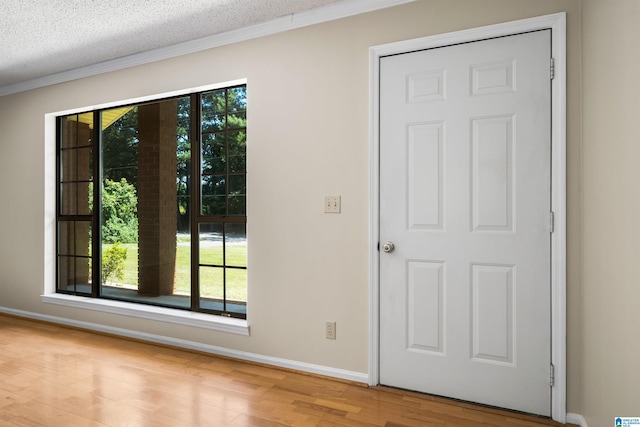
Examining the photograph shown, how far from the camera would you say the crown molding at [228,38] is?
8.53 ft

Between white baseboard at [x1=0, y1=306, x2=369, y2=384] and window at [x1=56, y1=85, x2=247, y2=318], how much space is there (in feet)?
0.95

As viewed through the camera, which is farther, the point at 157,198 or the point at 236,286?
the point at 157,198

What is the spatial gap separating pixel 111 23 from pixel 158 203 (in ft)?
4.98

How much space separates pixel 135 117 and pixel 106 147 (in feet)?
1.65

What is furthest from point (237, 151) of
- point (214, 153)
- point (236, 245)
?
point (236, 245)

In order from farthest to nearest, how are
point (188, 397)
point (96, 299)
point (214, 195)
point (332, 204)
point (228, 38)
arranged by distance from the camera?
point (96, 299) < point (214, 195) < point (228, 38) < point (332, 204) < point (188, 397)

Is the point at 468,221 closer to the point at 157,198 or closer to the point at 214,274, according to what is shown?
the point at 214,274

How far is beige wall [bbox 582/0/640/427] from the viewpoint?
4.53ft

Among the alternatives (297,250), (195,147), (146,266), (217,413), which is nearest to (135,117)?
(195,147)

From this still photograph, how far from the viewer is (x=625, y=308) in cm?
145

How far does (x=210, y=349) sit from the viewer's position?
317cm

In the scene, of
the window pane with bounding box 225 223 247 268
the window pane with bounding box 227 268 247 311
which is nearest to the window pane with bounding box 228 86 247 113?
the window pane with bounding box 225 223 247 268

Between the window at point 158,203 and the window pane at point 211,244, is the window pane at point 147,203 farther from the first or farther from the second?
the window pane at point 211,244

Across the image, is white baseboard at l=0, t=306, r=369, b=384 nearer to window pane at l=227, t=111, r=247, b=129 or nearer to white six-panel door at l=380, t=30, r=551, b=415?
white six-panel door at l=380, t=30, r=551, b=415
